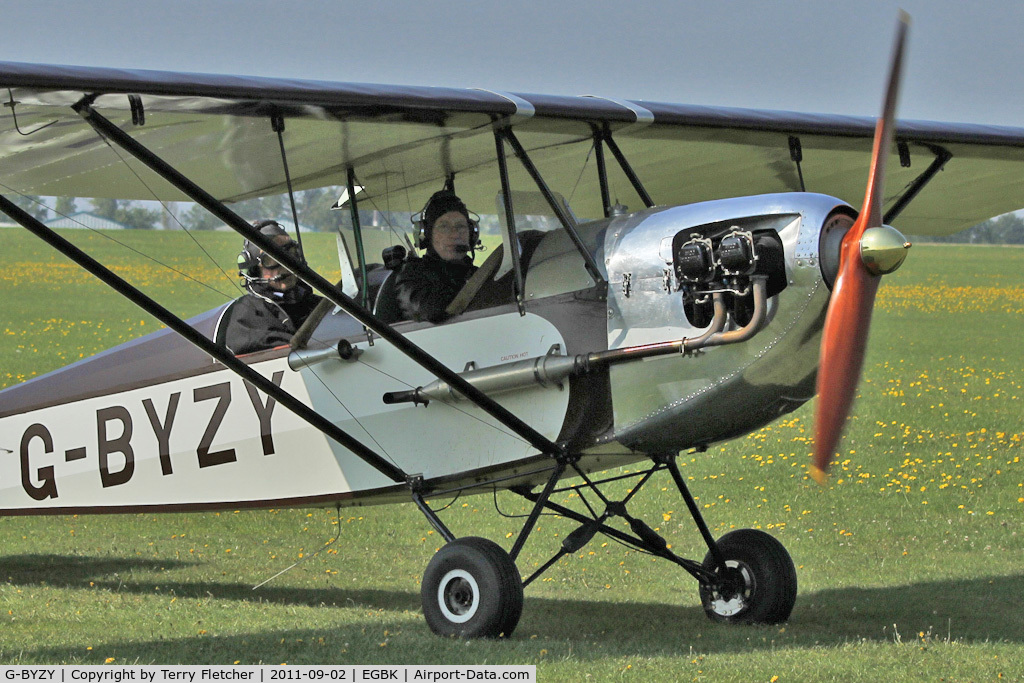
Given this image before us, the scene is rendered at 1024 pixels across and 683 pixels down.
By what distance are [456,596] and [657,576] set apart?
3.40m

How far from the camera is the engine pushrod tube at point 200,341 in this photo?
6262 millimetres

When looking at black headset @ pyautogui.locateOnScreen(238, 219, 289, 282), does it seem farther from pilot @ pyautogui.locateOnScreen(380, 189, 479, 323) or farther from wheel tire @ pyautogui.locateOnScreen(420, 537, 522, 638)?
wheel tire @ pyautogui.locateOnScreen(420, 537, 522, 638)

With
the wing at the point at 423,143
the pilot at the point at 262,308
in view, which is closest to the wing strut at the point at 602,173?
the wing at the point at 423,143

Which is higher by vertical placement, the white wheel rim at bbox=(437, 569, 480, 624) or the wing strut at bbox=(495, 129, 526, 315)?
the wing strut at bbox=(495, 129, 526, 315)

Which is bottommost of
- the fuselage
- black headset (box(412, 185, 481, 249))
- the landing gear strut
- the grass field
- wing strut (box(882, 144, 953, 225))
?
the grass field

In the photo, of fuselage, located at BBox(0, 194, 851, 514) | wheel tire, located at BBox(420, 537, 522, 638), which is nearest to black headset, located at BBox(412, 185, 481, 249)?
fuselage, located at BBox(0, 194, 851, 514)

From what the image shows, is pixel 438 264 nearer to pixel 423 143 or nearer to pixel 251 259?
pixel 423 143

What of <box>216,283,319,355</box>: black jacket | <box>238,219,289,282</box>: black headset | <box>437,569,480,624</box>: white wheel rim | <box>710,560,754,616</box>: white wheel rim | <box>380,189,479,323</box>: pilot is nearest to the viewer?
<box>437,569,480,624</box>: white wheel rim

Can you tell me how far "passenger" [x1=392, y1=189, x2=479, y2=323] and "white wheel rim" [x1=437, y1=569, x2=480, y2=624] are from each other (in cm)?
150

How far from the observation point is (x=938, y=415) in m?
15.4

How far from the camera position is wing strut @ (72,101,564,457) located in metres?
5.82

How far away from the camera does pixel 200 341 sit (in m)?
6.88

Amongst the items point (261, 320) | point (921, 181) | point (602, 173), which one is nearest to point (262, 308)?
point (261, 320)

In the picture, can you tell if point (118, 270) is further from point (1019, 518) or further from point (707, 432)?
point (707, 432)
